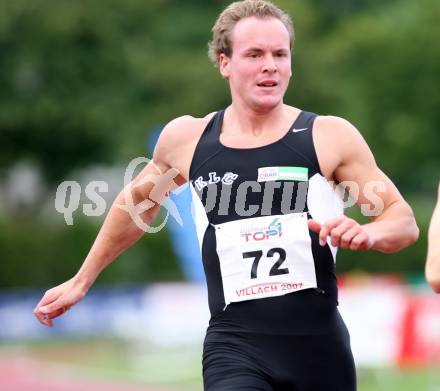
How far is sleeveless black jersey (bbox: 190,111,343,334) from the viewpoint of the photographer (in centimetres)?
536

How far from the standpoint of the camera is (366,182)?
532cm

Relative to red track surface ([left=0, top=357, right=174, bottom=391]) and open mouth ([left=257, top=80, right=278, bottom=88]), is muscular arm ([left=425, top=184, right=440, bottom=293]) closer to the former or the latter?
open mouth ([left=257, top=80, right=278, bottom=88])

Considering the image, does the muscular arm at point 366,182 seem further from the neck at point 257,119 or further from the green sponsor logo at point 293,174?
the neck at point 257,119

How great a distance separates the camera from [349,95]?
35.2 meters

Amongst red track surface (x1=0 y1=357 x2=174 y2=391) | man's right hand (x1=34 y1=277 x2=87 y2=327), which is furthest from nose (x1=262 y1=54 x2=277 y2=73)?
red track surface (x1=0 y1=357 x2=174 y2=391)

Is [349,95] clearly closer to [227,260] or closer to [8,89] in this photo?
[8,89]

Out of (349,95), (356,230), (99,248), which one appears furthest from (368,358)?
(349,95)

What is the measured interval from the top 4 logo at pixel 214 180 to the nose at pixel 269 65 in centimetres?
51

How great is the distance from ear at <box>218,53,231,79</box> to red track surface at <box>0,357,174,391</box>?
31.2ft

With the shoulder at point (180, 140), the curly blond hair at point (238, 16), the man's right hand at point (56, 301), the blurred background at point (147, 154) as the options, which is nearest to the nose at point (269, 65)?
the curly blond hair at point (238, 16)

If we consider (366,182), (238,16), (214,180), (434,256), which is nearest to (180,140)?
(214,180)

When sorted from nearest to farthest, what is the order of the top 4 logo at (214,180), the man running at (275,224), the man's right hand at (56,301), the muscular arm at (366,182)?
the muscular arm at (366,182) < the man running at (275,224) < the top 4 logo at (214,180) < the man's right hand at (56,301)

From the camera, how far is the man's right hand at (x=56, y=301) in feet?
18.9

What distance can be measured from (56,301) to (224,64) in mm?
1435
